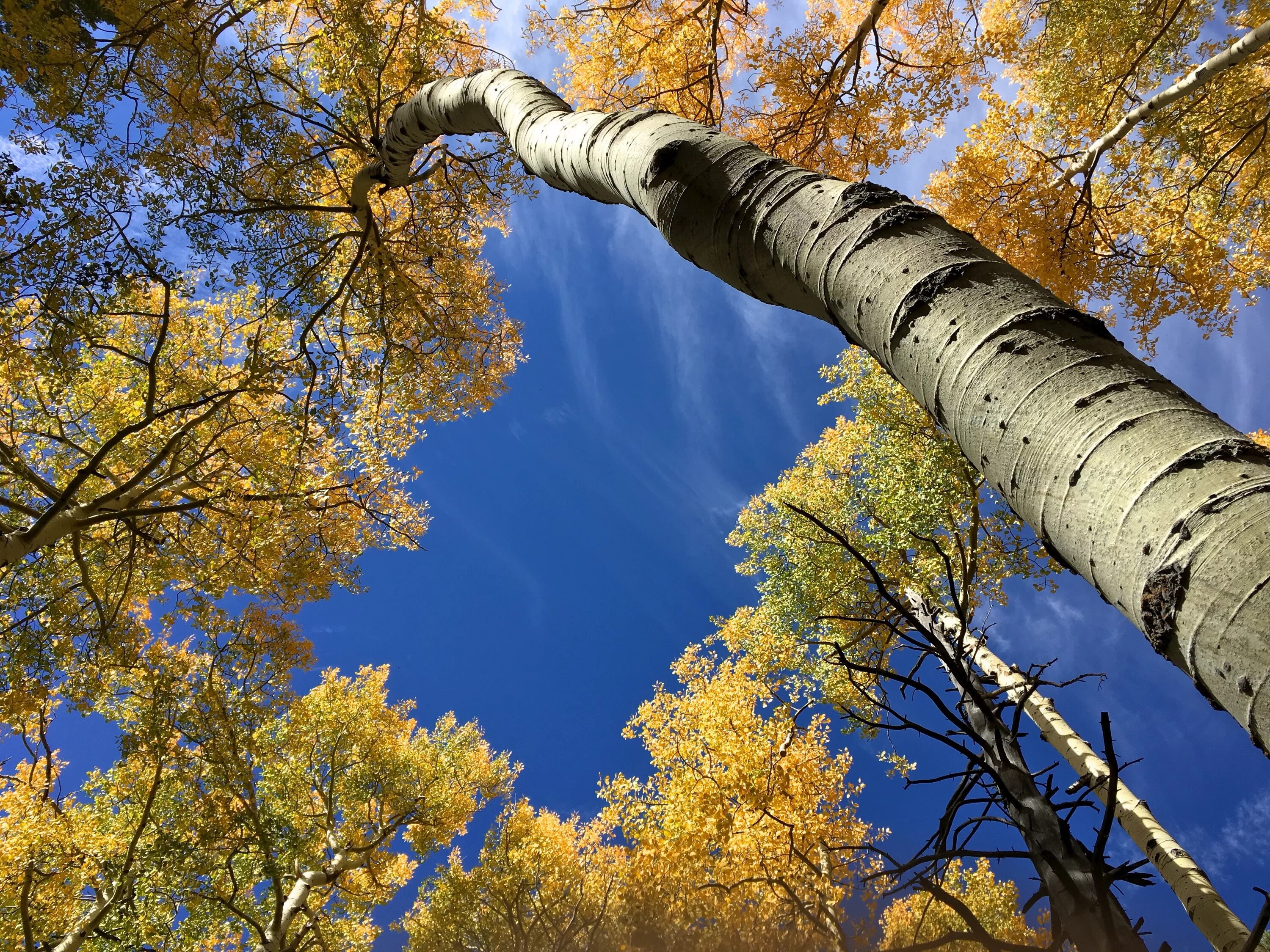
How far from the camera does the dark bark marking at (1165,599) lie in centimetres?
62

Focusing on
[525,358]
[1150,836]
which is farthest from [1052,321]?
[525,358]

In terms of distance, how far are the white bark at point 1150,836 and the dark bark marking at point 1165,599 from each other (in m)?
1.26

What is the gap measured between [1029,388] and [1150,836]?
4.98 meters

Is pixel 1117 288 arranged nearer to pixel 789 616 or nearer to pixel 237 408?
pixel 789 616

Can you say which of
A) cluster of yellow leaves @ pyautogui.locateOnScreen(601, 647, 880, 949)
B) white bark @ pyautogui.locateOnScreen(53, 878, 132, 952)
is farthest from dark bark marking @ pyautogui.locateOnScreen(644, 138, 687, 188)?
white bark @ pyautogui.locateOnScreen(53, 878, 132, 952)

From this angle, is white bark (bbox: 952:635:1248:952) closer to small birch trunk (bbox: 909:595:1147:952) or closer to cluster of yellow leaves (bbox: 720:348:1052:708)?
small birch trunk (bbox: 909:595:1147:952)

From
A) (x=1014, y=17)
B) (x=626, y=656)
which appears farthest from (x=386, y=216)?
(x=626, y=656)

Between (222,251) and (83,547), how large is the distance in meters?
4.00

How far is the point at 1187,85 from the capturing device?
14.1ft

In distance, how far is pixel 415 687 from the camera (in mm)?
46062

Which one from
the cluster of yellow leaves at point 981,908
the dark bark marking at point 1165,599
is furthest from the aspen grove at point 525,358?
the cluster of yellow leaves at point 981,908

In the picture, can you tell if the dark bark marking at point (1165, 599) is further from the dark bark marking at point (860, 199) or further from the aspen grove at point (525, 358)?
the dark bark marking at point (860, 199)

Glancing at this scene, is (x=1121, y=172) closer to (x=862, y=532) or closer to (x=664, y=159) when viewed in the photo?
(x=862, y=532)

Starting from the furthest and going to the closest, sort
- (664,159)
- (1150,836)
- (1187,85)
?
(1187,85) → (1150,836) → (664,159)
